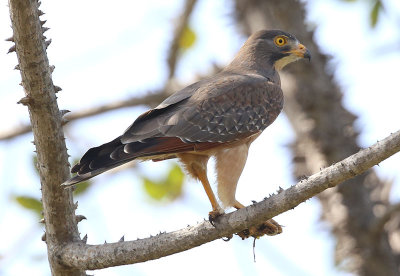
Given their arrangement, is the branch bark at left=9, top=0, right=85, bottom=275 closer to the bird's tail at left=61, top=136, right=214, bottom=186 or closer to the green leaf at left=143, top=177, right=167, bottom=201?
the bird's tail at left=61, top=136, right=214, bottom=186

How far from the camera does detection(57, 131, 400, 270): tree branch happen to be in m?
4.29

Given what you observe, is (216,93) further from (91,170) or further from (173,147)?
(91,170)

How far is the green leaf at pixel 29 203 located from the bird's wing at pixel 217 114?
1730 mm

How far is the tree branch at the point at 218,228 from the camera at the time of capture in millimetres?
4293

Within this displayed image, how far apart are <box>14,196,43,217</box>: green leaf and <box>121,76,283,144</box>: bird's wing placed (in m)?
1.73

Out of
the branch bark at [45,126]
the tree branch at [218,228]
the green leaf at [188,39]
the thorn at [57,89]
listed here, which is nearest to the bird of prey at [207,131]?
the branch bark at [45,126]

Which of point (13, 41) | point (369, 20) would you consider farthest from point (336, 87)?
point (13, 41)

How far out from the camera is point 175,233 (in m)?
4.84

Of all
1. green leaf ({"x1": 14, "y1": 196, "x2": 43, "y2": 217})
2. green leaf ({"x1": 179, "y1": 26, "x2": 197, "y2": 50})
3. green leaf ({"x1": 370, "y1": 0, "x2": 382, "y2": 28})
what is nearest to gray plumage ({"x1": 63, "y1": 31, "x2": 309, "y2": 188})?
green leaf ({"x1": 370, "y1": 0, "x2": 382, "y2": 28})

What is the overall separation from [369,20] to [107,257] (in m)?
4.41

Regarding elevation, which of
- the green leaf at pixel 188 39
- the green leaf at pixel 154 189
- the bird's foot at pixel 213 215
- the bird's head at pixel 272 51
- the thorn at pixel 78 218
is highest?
the green leaf at pixel 188 39

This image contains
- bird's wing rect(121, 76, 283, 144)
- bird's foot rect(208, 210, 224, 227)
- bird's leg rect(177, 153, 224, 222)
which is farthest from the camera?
bird's leg rect(177, 153, 224, 222)

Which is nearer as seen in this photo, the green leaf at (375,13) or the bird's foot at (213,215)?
the bird's foot at (213,215)

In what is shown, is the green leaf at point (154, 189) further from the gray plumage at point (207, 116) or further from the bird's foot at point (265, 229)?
the bird's foot at point (265, 229)
